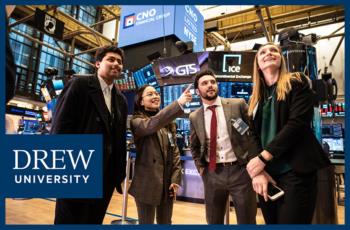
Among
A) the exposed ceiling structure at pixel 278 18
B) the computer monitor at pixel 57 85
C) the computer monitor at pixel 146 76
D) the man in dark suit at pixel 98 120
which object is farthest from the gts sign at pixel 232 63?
the exposed ceiling structure at pixel 278 18

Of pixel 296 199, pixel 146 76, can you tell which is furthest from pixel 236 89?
pixel 296 199

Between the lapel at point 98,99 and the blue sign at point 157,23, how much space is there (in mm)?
3964

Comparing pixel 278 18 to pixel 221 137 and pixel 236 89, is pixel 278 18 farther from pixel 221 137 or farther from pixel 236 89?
pixel 221 137

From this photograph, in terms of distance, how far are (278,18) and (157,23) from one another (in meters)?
4.93

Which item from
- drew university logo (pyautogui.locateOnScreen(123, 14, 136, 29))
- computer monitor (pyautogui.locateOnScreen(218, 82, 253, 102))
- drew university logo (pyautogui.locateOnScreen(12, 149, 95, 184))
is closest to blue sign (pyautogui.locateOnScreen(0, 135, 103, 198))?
drew university logo (pyautogui.locateOnScreen(12, 149, 95, 184))

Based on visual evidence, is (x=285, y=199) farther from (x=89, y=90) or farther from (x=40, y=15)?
(x=40, y=15)

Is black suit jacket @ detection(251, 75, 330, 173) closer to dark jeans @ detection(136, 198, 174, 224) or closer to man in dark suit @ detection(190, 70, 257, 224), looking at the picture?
man in dark suit @ detection(190, 70, 257, 224)

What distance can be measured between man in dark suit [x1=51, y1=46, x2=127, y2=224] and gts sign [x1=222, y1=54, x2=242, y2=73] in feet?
9.61

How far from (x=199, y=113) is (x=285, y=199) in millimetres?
895

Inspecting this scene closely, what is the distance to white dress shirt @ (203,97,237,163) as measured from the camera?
1.83m

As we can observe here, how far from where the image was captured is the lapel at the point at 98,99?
177 centimetres

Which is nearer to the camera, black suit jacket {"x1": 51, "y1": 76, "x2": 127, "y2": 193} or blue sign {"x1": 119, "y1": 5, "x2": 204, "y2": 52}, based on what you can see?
black suit jacket {"x1": 51, "y1": 76, "x2": 127, "y2": 193}

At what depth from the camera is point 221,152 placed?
1851 millimetres

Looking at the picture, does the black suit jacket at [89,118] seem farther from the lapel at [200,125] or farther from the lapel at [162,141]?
the lapel at [200,125]
